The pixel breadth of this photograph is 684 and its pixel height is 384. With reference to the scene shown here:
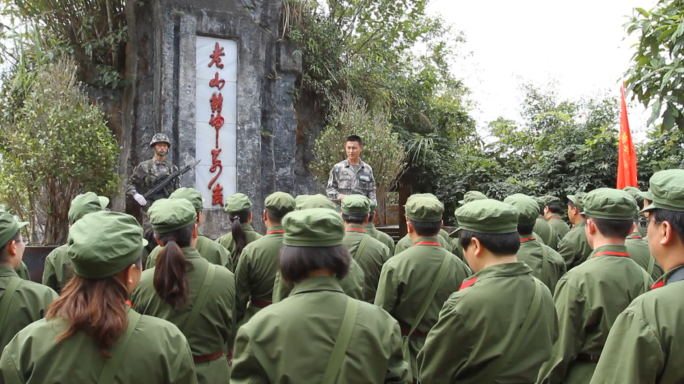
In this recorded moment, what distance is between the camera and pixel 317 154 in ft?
37.6

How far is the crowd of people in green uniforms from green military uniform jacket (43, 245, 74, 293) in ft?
4.48

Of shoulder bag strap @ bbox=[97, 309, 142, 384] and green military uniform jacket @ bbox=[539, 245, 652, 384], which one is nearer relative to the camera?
shoulder bag strap @ bbox=[97, 309, 142, 384]

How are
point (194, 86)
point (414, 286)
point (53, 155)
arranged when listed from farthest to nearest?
point (194, 86)
point (53, 155)
point (414, 286)

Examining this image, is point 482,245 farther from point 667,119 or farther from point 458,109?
point 458,109

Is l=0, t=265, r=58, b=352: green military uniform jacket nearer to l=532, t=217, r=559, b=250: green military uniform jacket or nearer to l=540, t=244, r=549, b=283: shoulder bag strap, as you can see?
l=540, t=244, r=549, b=283: shoulder bag strap

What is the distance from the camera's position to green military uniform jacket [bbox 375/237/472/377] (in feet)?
11.2

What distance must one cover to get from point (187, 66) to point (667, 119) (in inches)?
287

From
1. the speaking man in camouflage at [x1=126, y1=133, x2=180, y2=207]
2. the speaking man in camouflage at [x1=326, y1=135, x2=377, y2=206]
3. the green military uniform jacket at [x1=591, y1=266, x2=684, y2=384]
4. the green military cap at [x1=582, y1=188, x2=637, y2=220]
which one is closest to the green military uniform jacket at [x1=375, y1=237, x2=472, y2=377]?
the green military cap at [x1=582, y1=188, x2=637, y2=220]

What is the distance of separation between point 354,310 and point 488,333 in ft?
2.25

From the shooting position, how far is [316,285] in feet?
6.85

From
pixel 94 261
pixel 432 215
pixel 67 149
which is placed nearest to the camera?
pixel 94 261

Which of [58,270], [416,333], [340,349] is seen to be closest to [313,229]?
[340,349]

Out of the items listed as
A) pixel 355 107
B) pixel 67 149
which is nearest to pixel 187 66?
pixel 67 149

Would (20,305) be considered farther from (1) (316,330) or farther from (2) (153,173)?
(2) (153,173)
